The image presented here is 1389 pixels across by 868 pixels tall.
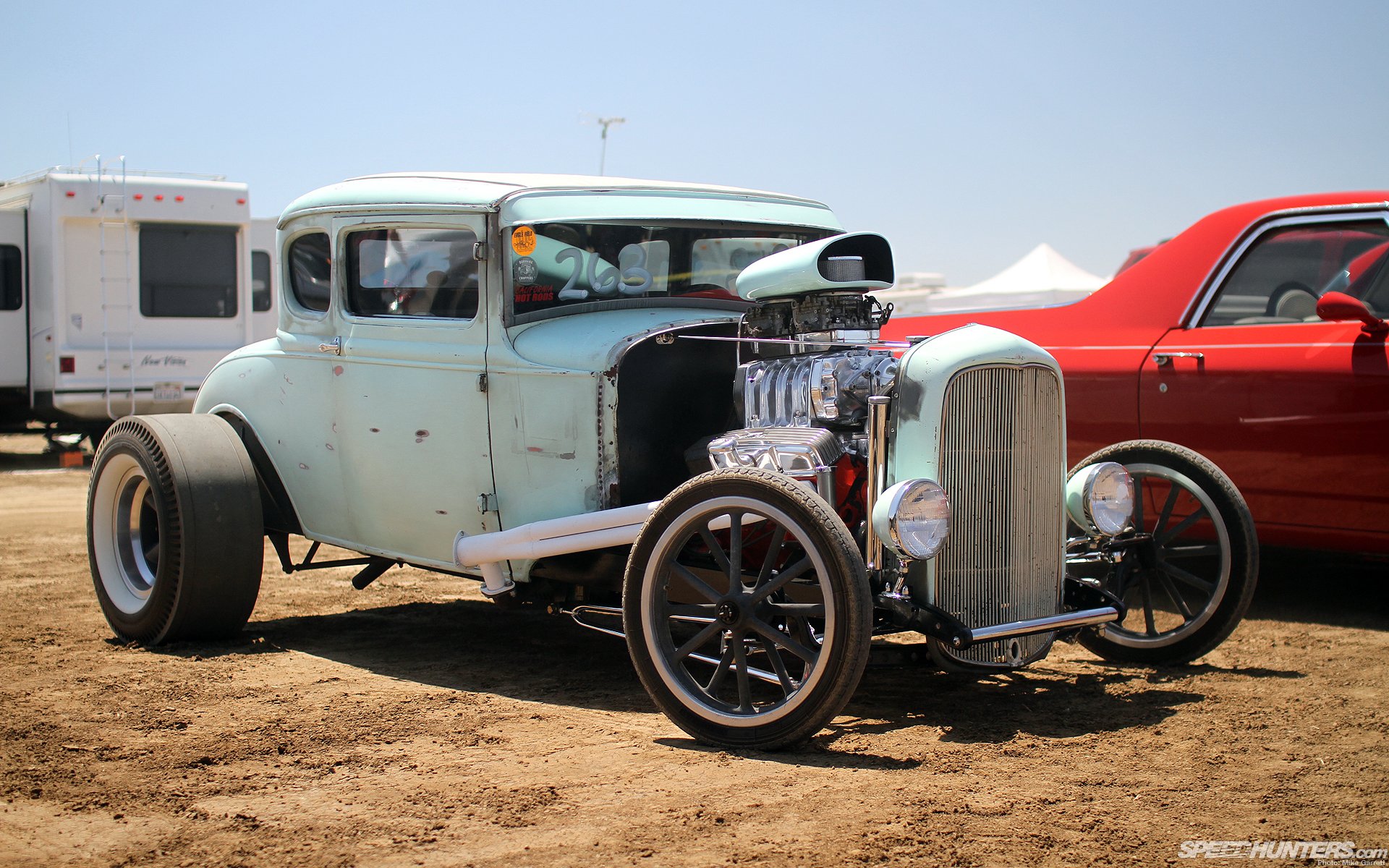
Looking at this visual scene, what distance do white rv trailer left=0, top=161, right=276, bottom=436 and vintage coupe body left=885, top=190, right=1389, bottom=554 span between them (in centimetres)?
1064

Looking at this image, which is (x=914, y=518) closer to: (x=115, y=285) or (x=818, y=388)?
(x=818, y=388)

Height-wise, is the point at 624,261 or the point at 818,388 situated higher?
the point at 624,261

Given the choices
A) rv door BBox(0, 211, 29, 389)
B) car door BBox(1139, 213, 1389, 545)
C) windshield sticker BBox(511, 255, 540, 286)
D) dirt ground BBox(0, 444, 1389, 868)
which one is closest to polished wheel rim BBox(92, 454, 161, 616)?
dirt ground BBox(0, 444, 1389, 868)

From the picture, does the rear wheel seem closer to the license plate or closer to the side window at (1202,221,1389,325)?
the side window at (1202,221,1389,325)

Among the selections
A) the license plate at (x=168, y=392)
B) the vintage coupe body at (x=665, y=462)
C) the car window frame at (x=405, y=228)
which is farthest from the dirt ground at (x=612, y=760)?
the license plate at (x=168, y=392)

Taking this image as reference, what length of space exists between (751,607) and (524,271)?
1.76 metres

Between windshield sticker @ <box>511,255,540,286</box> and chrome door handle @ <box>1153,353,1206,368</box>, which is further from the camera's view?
chrome door handle @ <box>1153,353,1206,368</box>

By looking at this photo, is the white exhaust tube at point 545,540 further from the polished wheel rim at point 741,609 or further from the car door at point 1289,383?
the car door at point 1289,383

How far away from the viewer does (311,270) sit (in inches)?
219

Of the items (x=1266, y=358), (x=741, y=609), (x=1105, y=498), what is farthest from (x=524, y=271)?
(x=1266, y=358)

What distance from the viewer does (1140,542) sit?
4.75m

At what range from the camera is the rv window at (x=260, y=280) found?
50.2 feet

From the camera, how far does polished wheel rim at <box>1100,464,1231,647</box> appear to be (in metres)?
4.65

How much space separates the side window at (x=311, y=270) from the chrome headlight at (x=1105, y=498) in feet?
10.6
